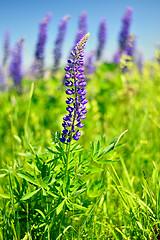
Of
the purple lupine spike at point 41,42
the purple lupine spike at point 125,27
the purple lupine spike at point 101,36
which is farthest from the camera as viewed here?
the purple lupine spike at point 101,36

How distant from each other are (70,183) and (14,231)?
379mm

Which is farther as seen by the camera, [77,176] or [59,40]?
[59,40]

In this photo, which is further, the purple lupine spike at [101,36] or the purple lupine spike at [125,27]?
the purple lupine spike at [101,36]

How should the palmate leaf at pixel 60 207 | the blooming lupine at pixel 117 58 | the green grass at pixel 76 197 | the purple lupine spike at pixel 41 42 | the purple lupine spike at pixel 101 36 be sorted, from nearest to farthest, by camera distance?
the palmate leaf at pixel 60 207
the green grass at pixel 76 197
the purple lupine spike at pixel 41 42
the blooming lupine at pixel 117 58
the purple lupine spike at pixel 101 36

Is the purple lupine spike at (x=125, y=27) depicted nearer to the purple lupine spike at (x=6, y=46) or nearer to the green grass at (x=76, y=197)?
the purple lupine spike at (x=6, y=46)

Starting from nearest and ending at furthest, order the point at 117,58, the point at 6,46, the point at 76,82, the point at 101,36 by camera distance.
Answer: the point at 76,82, the point at 117,58, the point at 101,36, the point at 6,46

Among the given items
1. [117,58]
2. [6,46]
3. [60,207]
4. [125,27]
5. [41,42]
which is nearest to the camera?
[60,207]

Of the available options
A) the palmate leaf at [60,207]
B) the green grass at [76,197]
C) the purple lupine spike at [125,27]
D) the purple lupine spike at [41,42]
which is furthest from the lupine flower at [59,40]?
the palmate leaf at [60,207]

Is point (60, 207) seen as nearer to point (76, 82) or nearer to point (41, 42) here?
point (76, 82)

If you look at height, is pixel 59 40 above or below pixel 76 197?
above

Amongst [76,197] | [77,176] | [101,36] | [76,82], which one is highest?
[101,36]

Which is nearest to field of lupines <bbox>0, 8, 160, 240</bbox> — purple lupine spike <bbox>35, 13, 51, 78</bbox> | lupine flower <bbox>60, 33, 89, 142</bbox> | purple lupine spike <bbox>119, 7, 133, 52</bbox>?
lupine flower <bbox>60, 33, 89, 142</bbox>

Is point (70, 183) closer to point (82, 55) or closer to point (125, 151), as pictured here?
point (82, 55)

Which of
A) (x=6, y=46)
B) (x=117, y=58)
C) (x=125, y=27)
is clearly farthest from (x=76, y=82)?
(x=6, y=46)
